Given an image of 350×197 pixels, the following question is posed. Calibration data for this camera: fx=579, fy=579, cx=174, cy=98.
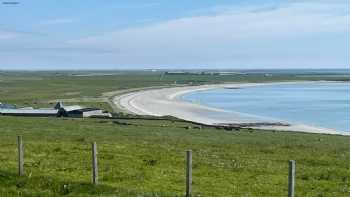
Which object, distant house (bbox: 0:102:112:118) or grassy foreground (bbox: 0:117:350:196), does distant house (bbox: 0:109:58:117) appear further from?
grassy foreground (bbox: 0:117:350:196)

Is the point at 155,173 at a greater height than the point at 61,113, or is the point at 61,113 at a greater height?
the point at 155,173

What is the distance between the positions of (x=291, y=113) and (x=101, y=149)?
68.1 metres

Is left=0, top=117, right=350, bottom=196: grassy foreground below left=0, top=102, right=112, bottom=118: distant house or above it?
above

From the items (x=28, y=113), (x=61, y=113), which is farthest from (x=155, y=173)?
(x=61, y=113)

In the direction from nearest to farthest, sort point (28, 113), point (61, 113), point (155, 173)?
point (155, 173) → point (28, 113) → point (61, 113)

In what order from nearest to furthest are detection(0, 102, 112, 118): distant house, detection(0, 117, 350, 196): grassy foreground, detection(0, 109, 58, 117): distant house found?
1. detection(0, 117, 350, 196): grassy foreground
2. detection(0, 109, 58, 117): distant house
3. detection(0, 102, 112, 118): distant house

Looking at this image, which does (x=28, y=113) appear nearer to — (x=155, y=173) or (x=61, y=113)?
(x=61, y=113)

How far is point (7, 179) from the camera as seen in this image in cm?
1686

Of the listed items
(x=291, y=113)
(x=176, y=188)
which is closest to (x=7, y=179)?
(x=176, y=188)

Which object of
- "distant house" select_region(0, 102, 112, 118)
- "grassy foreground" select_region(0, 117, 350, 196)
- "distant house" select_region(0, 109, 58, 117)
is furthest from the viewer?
"distant house" select_region(0, 102, 112, 118)

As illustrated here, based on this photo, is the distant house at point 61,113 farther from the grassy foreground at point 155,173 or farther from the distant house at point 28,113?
the grassy foreground at point 155,173

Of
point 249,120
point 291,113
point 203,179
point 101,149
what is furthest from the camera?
point 291,113

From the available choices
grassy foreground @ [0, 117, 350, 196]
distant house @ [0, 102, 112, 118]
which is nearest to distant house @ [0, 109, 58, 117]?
distant house @ [0, 102, 112, 118]

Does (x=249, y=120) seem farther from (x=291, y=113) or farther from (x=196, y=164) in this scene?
(x=196, y=164)
